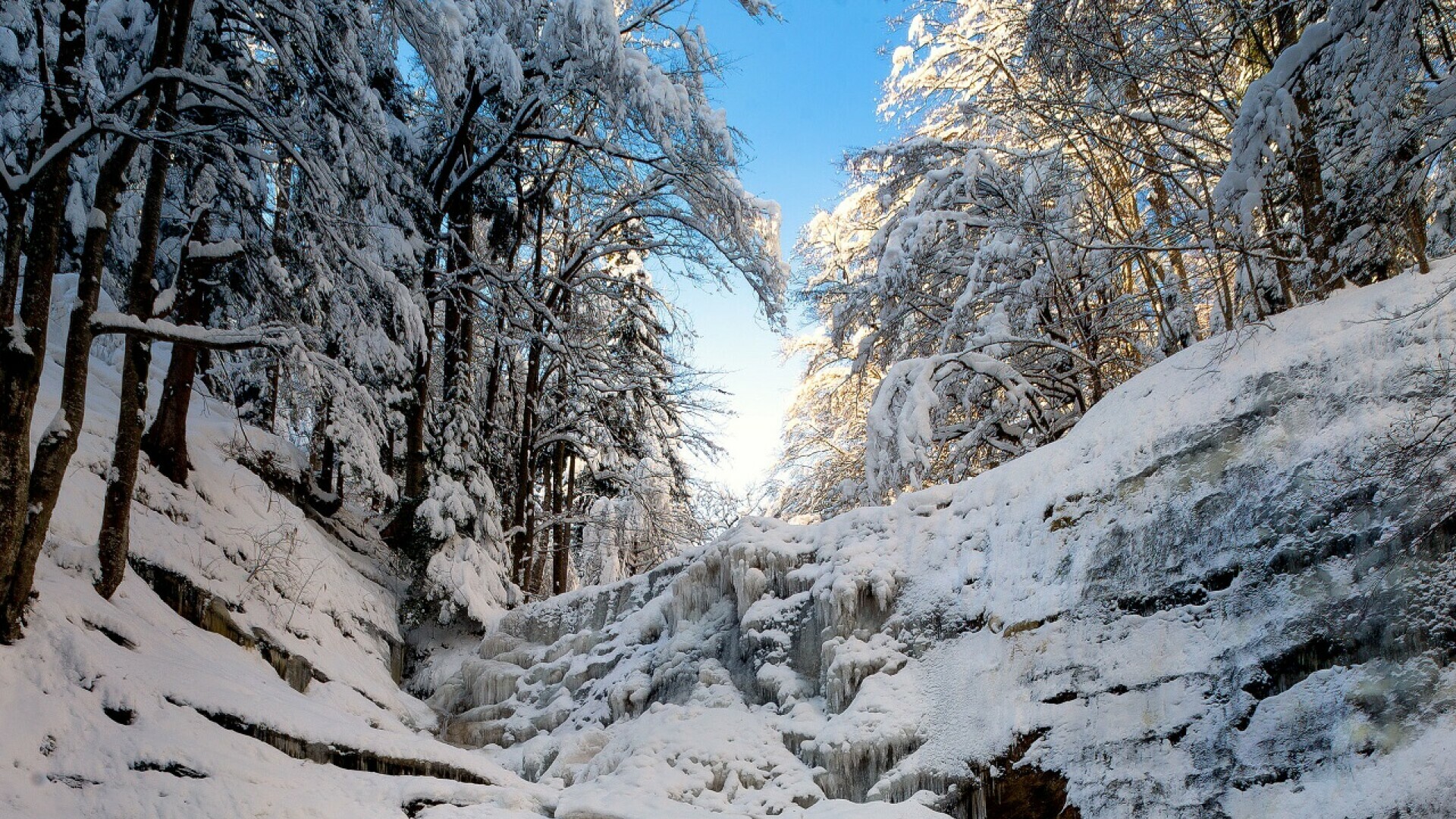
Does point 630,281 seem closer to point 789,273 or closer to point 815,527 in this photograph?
point 789,273

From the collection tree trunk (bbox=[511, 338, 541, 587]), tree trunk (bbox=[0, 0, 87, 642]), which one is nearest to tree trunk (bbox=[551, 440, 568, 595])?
tree trunk (bbox=[511, 338, 541, 587])

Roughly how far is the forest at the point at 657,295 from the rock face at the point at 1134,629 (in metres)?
0.04

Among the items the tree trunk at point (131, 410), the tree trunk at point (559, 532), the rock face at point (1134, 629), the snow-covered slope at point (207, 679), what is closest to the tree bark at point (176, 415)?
the snow-covered slope at point (207, 679)

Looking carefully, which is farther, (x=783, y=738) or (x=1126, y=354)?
(x=1126, y=354)

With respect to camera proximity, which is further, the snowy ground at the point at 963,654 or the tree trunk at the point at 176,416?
the tree trunk at the point at 176,416

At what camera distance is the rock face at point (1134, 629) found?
15.5 ft

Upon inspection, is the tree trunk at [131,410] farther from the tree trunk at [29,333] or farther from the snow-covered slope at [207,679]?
the tree trunk at [29,333]

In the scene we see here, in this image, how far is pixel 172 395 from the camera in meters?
7.92

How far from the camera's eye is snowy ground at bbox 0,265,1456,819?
4684 mm

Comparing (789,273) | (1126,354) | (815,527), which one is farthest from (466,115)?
(1126,354)

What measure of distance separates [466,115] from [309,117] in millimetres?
3788

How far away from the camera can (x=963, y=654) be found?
263 inches

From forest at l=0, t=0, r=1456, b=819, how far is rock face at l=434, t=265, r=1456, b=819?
4 cm

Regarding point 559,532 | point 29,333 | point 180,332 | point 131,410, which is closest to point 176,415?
point 131,410
